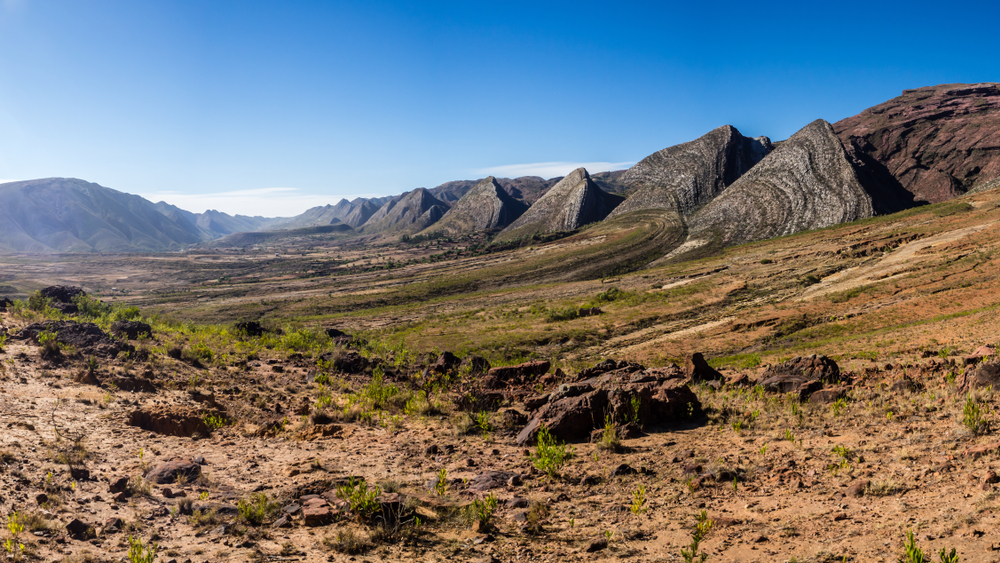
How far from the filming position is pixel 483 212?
136m

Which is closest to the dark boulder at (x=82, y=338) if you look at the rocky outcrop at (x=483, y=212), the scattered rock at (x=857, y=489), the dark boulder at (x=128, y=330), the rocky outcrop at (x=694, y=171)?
the dark boulder at (x=128, y=330)

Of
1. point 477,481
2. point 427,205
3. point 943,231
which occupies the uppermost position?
point 427,205

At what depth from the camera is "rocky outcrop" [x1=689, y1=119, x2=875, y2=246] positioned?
6019 cm

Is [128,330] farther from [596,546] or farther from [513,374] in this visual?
[596,546]

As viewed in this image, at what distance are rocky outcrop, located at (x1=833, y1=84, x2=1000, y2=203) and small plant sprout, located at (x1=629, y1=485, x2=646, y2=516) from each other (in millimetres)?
78608

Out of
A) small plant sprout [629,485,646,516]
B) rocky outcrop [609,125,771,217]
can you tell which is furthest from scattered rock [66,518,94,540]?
rocky outcrop [609,125,771,217]

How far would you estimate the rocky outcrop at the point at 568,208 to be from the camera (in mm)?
94375

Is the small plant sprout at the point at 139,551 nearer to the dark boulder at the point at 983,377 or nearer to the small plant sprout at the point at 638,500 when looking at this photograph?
the small plant sprout at the point at 638,500

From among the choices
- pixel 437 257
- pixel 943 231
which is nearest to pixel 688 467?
pixel 943 231

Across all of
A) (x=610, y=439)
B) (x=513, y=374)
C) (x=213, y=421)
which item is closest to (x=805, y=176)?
(x=513, y=374)

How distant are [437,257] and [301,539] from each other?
78284mm

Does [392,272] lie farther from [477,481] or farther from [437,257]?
[477,481]

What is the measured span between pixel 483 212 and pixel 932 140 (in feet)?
323

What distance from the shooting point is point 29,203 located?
188250 millimetres
